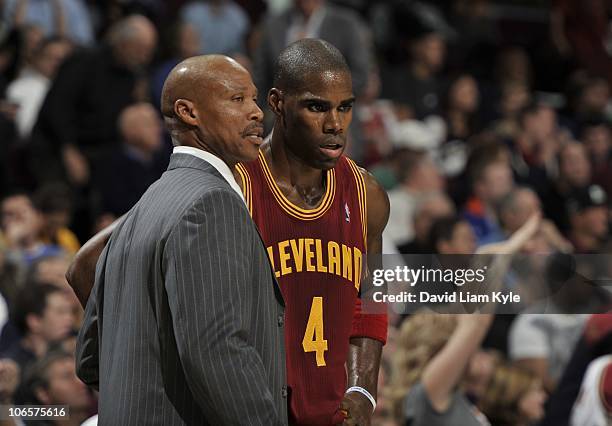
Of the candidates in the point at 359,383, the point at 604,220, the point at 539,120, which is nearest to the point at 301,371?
the point at 359,383

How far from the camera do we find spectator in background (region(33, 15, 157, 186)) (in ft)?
27.7

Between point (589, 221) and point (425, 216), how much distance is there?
3.99 feet

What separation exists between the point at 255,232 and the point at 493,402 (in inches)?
107

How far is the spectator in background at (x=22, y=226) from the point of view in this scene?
23.4ft

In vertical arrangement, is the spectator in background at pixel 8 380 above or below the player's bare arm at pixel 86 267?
below

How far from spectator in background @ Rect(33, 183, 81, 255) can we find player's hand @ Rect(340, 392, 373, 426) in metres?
4.08

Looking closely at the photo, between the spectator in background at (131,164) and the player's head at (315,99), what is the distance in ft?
14.2

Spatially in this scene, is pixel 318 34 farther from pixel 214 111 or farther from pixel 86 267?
pixel 214 111

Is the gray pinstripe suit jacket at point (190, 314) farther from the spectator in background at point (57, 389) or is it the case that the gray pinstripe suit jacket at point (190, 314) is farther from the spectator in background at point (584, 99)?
the spectator in background at point (584, 99)

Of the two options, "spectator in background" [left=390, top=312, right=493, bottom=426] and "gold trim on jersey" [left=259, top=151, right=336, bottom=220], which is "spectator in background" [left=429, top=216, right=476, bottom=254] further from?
"gold trim on jersey" [left=259, top=151, right=336, bottom=220]

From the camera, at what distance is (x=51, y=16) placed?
9.79m

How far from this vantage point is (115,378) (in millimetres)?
2975

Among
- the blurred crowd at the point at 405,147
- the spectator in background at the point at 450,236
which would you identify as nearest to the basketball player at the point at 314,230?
the blurred crowd at the point at 405,147

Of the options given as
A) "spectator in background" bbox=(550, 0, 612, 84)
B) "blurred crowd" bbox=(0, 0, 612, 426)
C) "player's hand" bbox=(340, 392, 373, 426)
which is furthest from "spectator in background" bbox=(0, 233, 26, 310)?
"spectator in background" bbox=(550, 0, 612, 84)
